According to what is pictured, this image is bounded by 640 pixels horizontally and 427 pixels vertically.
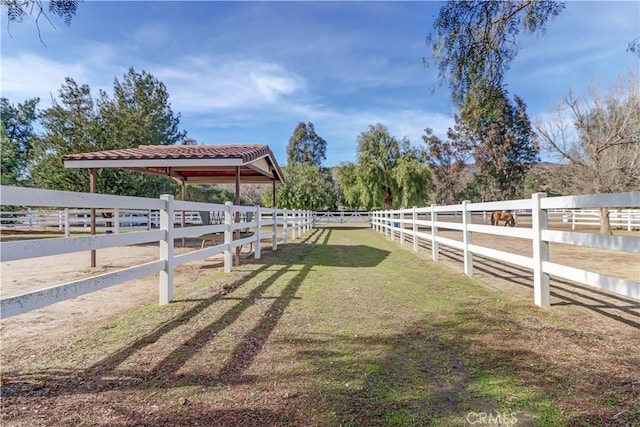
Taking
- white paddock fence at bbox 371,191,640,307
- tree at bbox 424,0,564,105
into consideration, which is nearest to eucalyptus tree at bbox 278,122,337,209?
tree at bbox 424,0,564,105

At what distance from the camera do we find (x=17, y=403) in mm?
1894

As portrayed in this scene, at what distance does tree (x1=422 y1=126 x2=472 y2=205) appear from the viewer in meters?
32.1

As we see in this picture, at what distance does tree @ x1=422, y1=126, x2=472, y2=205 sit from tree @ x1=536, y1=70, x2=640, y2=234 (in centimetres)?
1605

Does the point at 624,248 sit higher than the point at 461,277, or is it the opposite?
the point at 624,248

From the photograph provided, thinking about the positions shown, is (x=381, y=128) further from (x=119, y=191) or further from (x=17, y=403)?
(x=17, y=403)

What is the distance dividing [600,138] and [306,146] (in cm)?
4290

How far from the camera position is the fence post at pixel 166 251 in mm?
3936

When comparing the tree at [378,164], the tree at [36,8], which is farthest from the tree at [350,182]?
the tree at [36,8]

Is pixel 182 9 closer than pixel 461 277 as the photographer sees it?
No

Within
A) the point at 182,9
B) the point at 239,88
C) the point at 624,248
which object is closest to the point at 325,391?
the point at 624,248

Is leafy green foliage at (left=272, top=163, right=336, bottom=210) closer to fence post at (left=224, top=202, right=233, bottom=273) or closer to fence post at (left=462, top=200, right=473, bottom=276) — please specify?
fence post at (left=224, top=202, right=233, bottom=273)

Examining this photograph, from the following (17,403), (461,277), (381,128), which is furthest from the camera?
(381,128)

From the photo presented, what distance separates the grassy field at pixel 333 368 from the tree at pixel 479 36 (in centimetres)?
292

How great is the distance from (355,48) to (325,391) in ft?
43.4
